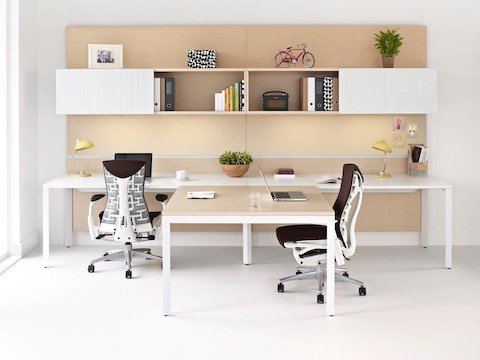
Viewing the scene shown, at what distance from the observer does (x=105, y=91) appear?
6953mm

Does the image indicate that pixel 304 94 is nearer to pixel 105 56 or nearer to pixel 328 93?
pixel 328 93

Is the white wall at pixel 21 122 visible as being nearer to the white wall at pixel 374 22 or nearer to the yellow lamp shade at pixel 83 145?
the white wall at pixel 374 22

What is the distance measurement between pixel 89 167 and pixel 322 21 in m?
2.68

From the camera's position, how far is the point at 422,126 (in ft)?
24.0

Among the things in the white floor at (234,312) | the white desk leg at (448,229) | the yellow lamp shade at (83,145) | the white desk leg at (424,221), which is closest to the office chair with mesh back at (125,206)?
the white floor at (234,312)

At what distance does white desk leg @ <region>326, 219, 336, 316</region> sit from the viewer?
5.00 metres

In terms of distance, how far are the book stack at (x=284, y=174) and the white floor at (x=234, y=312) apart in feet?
2.44

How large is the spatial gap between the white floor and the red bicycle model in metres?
1.86

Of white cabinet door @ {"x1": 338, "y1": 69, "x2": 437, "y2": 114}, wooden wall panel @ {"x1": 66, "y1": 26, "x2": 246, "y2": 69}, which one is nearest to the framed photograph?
wooden wall panel @ {"x1": 66, "y1": 26, "x2": 246, "y2": 69}

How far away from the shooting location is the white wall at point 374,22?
7.22m

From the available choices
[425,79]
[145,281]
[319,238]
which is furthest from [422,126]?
[145,281]

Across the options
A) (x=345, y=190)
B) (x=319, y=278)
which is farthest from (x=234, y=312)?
(x=345, y=190)

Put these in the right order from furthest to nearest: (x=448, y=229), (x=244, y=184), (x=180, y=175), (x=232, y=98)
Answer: (x=232, y=98) < (x=180, y=175) < (x=244, y=184) < (x=448, y=229)

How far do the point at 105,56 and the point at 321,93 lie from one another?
2077mm
